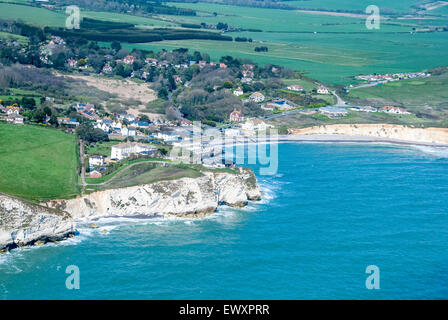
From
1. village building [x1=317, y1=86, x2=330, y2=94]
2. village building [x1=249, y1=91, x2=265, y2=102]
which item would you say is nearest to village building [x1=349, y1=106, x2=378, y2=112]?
village building [x1=317, y1=86, x2=330, y2=94]

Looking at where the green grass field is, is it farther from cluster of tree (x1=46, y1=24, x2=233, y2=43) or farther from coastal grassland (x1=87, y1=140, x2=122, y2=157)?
cluster of tree (x1=46, y1=24, x2=233, y2=43)

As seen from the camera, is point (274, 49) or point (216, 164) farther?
point (274, 49)

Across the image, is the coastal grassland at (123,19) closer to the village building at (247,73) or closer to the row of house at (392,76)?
the village building at (247,73)

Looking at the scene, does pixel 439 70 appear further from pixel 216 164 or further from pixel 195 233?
pixel 195 233

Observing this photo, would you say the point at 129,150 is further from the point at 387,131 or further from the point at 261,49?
the point at 261,49

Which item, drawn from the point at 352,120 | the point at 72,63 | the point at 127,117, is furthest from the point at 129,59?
the point at 352,120

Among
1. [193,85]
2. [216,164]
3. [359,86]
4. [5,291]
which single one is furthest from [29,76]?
[5,291]
